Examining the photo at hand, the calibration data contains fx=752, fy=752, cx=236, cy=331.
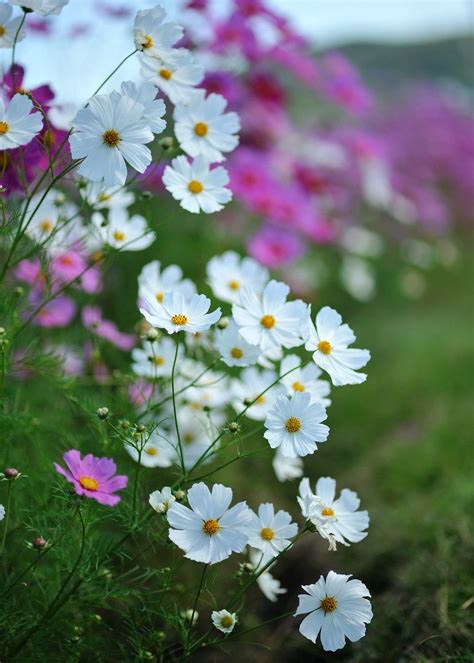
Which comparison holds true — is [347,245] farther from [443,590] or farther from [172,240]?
[443,590]

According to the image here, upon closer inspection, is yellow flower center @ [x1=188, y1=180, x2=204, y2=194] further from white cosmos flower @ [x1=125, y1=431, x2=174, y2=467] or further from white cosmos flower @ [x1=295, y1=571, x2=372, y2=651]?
white cosmos flower @ [x1=295, y1=571, x2=372, y2=651]

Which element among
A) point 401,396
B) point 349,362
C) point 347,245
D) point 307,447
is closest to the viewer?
point 307,447

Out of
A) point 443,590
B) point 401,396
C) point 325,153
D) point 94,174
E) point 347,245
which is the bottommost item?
point 347,245

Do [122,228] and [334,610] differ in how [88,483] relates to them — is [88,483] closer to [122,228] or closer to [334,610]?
[334,610]

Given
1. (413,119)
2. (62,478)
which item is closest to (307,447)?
(62,478)

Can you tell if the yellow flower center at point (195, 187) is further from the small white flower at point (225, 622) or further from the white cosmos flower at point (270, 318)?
the small white flower at point (225, 622)

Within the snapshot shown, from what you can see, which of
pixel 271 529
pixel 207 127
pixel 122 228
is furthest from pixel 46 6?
pixel 271 529
